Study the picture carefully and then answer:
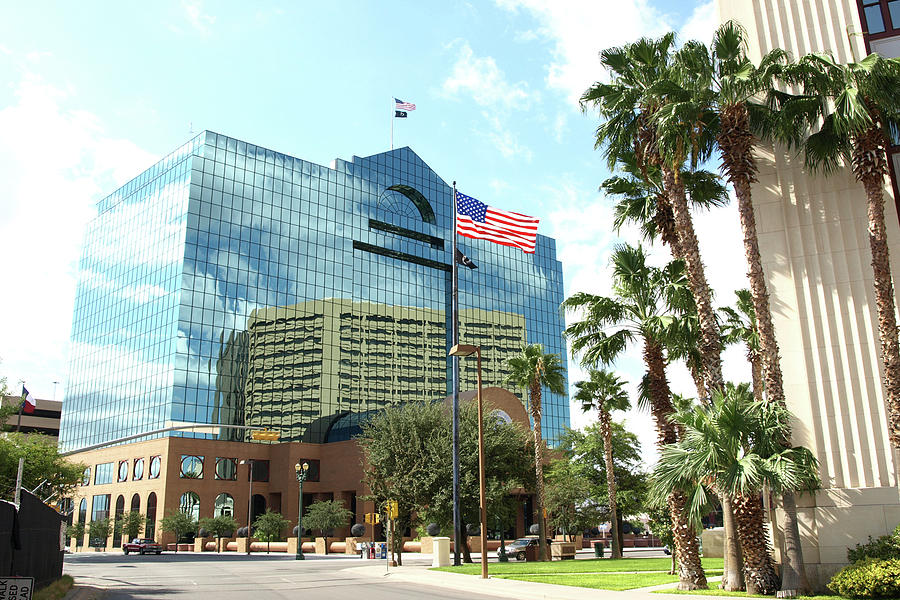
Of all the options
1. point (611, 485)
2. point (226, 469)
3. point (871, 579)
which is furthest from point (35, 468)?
point (871, 579)

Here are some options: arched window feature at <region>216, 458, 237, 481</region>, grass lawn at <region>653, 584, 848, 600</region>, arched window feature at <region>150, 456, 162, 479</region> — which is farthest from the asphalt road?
arched window feature at <region>216, 458, 237, 481</region>

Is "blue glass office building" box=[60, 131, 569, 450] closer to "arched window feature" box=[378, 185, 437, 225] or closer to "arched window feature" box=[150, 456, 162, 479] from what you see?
"arched window feature" box=[378, 185, 437, 225]

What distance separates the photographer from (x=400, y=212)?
105625 millimetres

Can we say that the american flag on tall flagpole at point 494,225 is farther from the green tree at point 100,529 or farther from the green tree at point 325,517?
the green tree at point 100,529

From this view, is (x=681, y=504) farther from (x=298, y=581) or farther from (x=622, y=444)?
(x=622, y=444)

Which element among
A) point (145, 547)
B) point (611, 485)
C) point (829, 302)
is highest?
point (829, 302)

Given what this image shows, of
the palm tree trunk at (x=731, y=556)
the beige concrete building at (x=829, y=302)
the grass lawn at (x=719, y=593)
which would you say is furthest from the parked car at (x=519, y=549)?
the beige concrete building at (x=829, y=302)

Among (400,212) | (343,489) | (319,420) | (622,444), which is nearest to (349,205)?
(400,212)

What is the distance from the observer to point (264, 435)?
80.2 m

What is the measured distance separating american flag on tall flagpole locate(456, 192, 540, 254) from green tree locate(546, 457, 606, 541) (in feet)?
81.7

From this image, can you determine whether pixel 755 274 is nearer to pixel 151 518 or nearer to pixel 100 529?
pixel 151 518

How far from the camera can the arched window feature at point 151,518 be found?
233 feet

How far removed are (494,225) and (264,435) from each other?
57.4m

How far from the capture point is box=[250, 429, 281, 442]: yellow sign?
7981 cm
